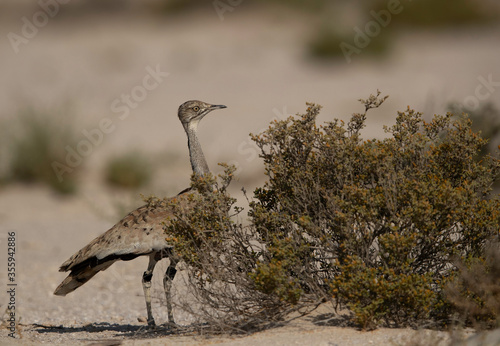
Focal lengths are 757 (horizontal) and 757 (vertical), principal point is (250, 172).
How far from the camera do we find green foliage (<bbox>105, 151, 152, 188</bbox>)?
13.3m

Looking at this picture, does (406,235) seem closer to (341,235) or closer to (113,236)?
(341,235)

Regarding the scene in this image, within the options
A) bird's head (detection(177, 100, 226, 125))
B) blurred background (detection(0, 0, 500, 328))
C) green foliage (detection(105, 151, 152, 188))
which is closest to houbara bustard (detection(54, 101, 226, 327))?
bird's head (detection(177, 100, 226, 125))

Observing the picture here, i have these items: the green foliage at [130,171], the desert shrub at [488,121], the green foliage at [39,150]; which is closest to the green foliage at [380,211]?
the desert shrub at [488,121]

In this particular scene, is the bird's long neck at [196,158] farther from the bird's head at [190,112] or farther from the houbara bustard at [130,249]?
the houbara bustard at [130,249]

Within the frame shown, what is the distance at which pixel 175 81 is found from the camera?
72.4ft

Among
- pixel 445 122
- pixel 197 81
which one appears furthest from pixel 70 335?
pixel 197 81

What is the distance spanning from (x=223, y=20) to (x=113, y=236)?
84.5 ft

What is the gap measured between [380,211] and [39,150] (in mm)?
9641

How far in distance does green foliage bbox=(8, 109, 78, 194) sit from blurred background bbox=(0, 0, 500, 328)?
2 centimetres

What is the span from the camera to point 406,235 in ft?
15.8

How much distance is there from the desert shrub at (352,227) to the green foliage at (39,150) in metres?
8.36

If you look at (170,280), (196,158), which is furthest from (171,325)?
(196,158)

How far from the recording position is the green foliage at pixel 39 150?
13.3m

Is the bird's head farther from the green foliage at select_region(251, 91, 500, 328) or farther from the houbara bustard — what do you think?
the green foliage at select_region(251, 91, 500, 328)
